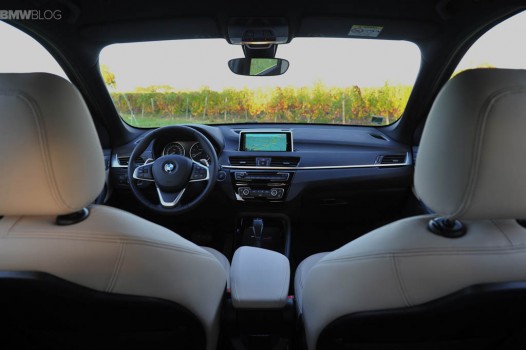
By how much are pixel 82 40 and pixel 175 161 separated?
131 cm

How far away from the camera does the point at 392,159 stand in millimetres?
3340

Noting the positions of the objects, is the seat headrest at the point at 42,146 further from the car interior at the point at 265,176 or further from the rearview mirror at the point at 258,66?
the rearview mirror at the point at 258,66

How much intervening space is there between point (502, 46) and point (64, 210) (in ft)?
10.7

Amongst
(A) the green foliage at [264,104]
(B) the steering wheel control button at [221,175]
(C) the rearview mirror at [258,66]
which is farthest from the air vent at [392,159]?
(B) the steering wheel control button at [221,175]

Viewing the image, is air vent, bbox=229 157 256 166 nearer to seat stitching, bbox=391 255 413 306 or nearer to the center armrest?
the center armrest

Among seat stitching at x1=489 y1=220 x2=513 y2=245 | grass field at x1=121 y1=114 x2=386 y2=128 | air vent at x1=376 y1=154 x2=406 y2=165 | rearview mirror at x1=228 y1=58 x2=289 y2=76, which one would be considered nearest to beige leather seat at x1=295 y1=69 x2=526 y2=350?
seat stitching at x1=489 y1=220 x2=513 y2=245

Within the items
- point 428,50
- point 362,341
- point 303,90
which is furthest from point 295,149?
point 362,341

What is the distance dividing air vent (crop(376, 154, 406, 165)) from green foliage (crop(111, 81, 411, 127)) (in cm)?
48

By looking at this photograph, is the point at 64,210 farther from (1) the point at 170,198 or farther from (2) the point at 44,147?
(1) the point at 170,198

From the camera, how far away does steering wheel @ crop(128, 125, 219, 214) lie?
258 centimetres

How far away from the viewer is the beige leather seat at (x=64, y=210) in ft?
3.67

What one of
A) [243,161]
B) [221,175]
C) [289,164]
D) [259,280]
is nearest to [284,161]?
[289,164]

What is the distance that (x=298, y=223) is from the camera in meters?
3.51

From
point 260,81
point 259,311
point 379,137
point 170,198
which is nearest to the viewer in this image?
point 259,311
